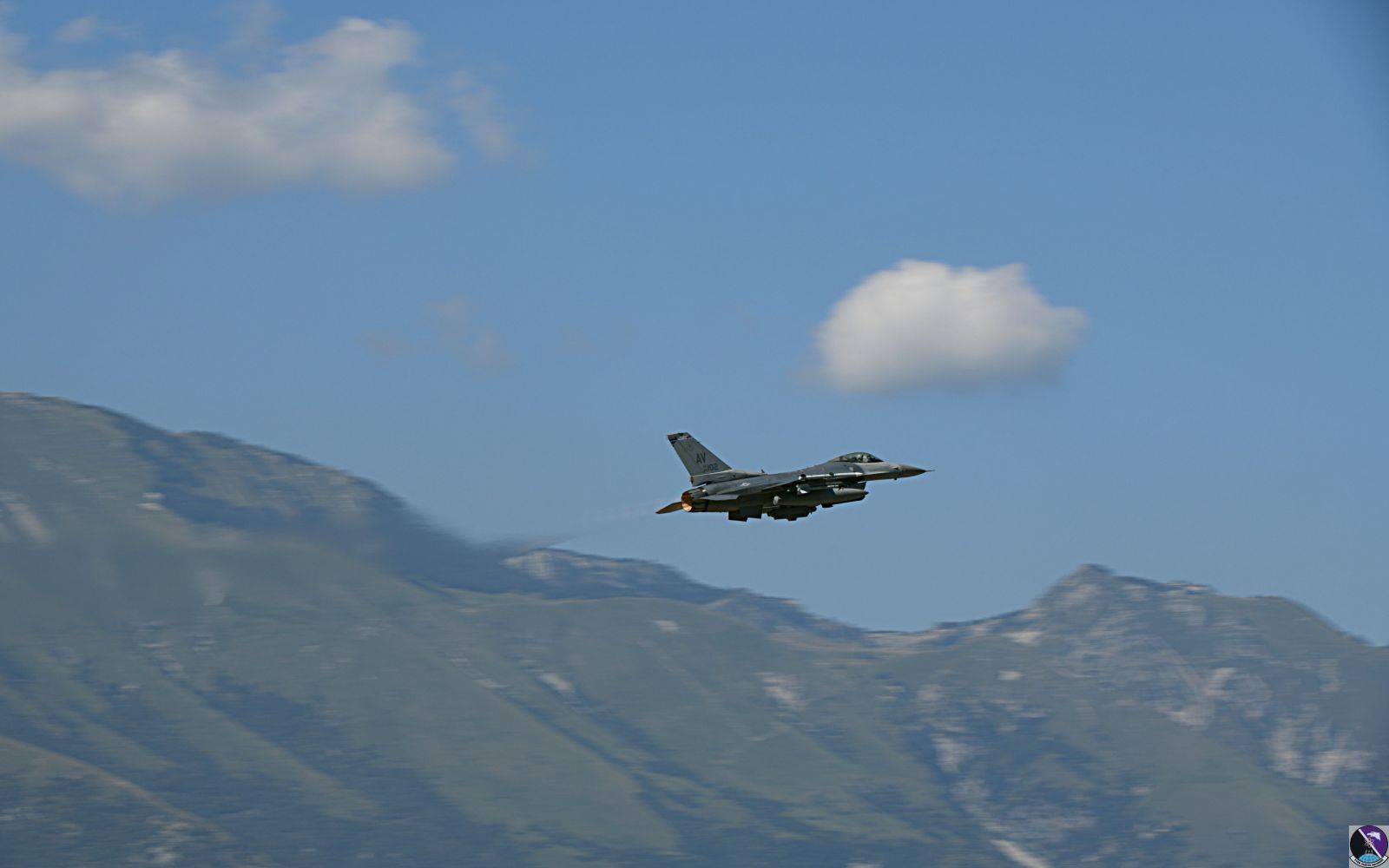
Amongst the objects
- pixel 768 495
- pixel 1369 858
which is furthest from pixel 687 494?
pixel 1369 858

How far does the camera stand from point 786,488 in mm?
106562

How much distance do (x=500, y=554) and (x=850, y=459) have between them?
54222mm

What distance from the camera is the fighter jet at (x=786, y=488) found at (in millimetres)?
106500

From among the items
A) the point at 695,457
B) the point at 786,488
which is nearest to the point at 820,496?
the point at 786,488

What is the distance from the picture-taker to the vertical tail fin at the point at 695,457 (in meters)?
110

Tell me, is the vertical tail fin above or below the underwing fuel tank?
above

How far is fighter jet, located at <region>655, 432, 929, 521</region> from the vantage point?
106500 millimetres

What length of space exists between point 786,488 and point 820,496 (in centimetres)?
264

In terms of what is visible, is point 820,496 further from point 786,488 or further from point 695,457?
point 695,457

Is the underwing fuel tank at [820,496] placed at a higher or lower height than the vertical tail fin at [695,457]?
lower

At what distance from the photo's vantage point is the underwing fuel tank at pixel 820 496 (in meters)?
107

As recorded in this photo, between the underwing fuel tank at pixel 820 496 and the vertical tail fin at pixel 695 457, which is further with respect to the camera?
the vertical tail fin at pixel 695 457

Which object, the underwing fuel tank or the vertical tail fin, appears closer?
the underwing fuel tank

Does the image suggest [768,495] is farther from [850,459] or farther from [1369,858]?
[1369,858]
